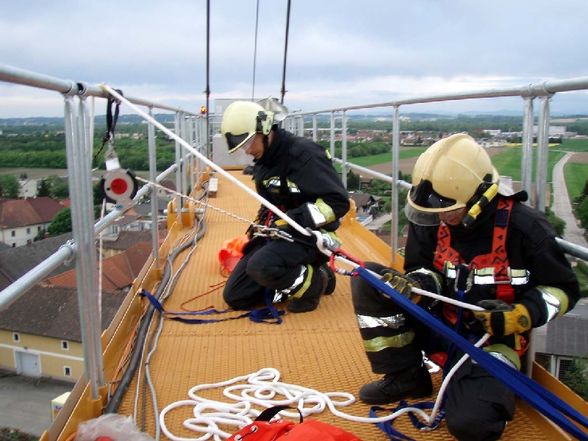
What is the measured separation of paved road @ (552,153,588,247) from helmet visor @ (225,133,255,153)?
1.76 m

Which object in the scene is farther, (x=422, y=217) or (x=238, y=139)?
(x=238, y=139)

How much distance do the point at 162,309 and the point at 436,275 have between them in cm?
168

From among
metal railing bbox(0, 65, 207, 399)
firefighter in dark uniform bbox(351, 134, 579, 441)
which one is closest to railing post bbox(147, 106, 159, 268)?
metal railing bbox(0, 65, 207, 399)

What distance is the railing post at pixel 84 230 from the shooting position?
189cm

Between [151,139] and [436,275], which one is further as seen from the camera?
[151,139]

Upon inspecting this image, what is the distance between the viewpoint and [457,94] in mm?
2730

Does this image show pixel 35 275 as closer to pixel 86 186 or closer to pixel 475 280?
pixel 86 186

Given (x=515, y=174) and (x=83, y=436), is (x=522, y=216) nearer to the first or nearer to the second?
(x=515, y=174)

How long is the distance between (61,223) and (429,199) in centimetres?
121

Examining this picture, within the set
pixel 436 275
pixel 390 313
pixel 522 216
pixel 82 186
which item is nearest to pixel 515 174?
pixel 522 216

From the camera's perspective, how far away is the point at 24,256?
A: 5.31ft

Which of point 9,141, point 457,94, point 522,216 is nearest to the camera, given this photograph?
point 9,141

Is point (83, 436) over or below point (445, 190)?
below

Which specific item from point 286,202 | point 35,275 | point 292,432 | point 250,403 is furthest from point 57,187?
point 286,202
